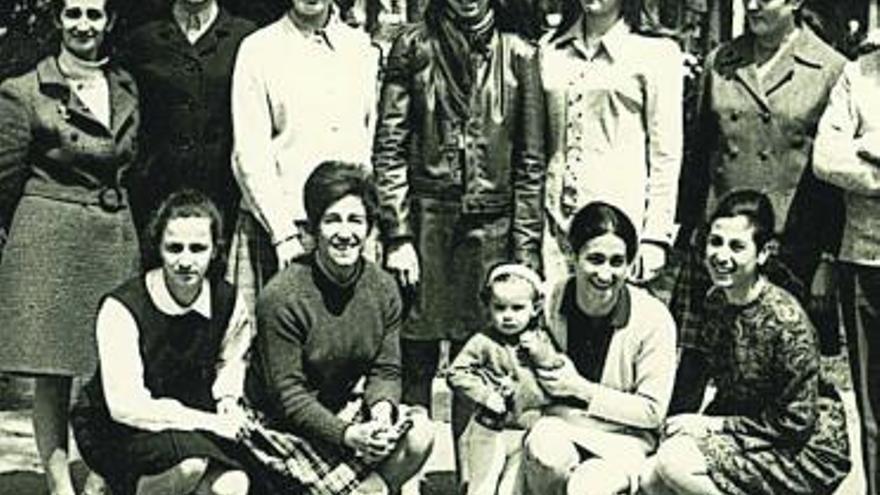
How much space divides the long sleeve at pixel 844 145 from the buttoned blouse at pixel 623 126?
0.49m

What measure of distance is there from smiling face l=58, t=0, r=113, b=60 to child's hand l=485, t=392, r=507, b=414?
1.70 metres

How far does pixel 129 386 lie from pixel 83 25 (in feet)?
4.10

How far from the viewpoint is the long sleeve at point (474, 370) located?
597 centimetres

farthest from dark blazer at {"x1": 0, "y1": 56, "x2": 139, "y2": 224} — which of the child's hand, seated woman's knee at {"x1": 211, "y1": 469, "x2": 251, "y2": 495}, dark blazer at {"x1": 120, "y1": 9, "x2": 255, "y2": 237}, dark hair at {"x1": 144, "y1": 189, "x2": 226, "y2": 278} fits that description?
the child's hand

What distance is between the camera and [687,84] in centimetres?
900

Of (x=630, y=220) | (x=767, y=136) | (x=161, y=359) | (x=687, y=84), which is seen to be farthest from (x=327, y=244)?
(x=687, y=84)

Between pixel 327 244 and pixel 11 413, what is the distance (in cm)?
292

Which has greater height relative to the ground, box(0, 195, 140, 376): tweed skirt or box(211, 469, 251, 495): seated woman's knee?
box(0, 195, 140, 376): tweed skirt

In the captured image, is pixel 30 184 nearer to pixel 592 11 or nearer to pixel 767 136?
pixel 592 11

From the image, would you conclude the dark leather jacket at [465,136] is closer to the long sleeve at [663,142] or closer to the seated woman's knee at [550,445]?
the long sleeve at [663,142]

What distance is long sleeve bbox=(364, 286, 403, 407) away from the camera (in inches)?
232

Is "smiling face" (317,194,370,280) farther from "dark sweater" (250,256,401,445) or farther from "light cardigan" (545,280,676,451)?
"light cardigan" (545,280,676,451)

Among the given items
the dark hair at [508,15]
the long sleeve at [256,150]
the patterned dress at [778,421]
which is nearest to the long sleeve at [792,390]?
the patterned dress at [778,421]

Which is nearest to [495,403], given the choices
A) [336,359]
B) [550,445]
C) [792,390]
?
[550,445]
